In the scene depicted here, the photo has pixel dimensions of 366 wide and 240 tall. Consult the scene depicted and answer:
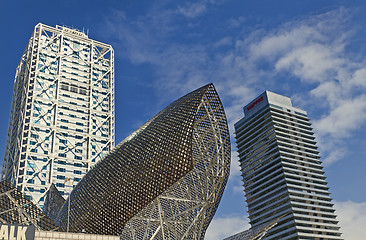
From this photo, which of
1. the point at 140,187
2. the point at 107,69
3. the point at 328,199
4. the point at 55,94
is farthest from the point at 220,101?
the point at 328,199

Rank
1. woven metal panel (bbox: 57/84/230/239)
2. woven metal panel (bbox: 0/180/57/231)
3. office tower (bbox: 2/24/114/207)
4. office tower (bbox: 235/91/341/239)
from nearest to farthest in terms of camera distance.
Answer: woven metal panel (bbox: 57/84/230/239)
woven metal panel (bbox: 0/180/57/231)
office tower (bbox: 2/24/114/207)
office tower (bbox: 235/91/341/239)

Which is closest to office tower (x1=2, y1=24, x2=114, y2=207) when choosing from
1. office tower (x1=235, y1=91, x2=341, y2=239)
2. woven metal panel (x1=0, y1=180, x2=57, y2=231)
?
woven metal panel (x1=0, y1=180, x2=57, y2=231)

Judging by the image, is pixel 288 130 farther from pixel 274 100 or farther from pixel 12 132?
pixel 12 132

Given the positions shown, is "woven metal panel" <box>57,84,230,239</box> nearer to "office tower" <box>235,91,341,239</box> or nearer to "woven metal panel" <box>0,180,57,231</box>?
"woven metal panel" <box>0,180,57,231</box>

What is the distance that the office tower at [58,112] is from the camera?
9131cm

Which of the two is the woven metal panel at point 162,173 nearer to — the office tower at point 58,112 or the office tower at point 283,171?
the office tower at point 58,112

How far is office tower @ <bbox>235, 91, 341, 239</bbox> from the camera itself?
120438mm

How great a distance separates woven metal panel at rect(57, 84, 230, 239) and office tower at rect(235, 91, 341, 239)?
79.6 m

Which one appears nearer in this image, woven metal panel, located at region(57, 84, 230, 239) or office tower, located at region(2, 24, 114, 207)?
woven metal panel, located at region(57, 84, 230, 239)

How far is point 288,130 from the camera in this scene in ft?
462

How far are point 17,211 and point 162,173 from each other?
16.8m

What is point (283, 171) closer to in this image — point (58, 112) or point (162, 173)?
point (58, 112)

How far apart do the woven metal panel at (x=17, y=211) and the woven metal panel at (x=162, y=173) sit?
126 inches

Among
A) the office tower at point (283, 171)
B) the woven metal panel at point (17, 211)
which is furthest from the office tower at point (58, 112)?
the office tower at point (283, 171)
